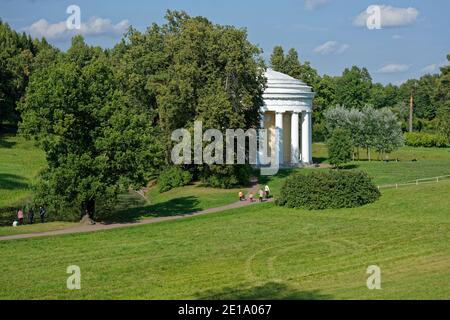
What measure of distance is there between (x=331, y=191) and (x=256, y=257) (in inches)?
625

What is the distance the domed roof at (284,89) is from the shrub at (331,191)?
87.0 ft

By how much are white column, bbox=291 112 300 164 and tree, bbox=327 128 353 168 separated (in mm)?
6003

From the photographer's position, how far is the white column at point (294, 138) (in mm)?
74500

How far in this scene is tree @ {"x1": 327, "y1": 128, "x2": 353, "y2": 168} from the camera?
227 feet

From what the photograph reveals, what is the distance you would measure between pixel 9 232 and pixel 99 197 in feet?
20.9

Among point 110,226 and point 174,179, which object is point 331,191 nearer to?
point 110,226

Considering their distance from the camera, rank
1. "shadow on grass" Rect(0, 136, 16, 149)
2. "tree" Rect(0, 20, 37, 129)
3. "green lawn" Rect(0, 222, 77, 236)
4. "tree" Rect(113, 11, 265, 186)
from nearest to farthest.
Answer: "green lawn" Rect(0, 222, 77, 236) < "tree" Rect(113, 11, 265, 186) < "shadow on grass" Rect(0, 136, 16, 149) < "tree" Rect(0, 20, 37, 129)

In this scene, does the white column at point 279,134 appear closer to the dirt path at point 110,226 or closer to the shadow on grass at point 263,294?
the dirt path at point 110,226

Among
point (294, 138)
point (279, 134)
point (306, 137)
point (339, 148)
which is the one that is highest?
point (279, 134)

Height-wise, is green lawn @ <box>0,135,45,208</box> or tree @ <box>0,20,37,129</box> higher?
tree @ <box>0,20,37,129</box>

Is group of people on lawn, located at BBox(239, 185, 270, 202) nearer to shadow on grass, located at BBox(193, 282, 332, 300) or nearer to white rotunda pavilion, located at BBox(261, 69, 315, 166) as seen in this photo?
white rotunda pavilion, located at BBox(261, 69, 315, 166)

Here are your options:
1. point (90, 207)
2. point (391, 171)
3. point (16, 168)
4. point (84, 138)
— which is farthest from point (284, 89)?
point (90, 207)

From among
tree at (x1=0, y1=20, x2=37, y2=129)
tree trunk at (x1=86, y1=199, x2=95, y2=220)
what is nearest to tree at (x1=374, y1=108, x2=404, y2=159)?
tree trunk at (x1=86, y1=199, x2=95, y2=220)

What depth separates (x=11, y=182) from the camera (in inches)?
2525
